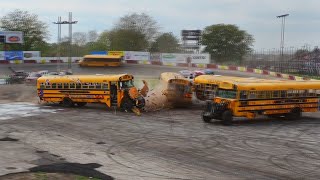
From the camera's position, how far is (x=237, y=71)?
241 feet

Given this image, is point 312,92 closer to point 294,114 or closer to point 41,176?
point 294,114

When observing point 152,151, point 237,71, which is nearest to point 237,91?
point 152,151

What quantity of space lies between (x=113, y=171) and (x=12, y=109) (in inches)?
800

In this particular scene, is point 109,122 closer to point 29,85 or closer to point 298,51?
point 29,85

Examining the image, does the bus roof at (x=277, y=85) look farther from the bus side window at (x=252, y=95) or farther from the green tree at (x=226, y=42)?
the green tree at (x=226, y=42)

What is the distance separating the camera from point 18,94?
43.1 m

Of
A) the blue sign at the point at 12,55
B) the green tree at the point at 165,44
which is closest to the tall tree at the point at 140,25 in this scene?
the green tree at the point at 165,44

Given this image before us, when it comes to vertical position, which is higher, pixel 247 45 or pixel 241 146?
pixel 247 45

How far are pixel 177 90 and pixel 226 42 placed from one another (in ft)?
288

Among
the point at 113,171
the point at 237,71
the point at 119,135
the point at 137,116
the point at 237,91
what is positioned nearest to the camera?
the point at 113,171

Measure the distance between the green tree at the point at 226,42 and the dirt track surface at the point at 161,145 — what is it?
91.1 m

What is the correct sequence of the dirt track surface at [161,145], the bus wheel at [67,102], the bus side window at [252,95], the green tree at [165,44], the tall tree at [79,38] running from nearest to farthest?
the dirt track surface at [161,145], the bus side window at [252,95], the bus wheel at [67,102], the green tree at [165,44], the tall tree at [79,38]

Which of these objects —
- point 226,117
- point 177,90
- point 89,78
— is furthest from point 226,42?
point 226,117

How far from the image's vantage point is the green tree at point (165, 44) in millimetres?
121938
